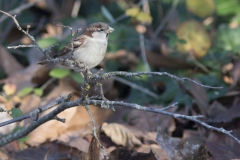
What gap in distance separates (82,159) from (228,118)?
1403 millimetres

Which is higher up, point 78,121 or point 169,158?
point 169,158

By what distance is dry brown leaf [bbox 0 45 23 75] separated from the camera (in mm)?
5474

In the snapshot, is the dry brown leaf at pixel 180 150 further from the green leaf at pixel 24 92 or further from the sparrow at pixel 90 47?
the green leaf at pixel 24 92

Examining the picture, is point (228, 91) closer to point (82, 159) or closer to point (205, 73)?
point (205, 73)

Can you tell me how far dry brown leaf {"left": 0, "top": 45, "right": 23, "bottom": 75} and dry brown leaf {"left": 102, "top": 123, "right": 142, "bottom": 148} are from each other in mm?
2159

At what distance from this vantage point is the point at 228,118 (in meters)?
3.78

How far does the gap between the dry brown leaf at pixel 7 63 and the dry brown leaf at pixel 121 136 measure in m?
2.16

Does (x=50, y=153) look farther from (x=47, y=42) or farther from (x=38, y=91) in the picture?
(x=47, y=42)

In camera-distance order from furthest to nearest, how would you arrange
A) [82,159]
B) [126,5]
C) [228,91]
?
[126,5] → [228,91] → [82,159]

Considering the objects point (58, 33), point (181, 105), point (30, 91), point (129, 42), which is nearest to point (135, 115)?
point (181, 105)

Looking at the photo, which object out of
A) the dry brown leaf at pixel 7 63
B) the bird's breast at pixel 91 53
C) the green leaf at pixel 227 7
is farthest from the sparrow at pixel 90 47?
the green leaf at pixel 227 7

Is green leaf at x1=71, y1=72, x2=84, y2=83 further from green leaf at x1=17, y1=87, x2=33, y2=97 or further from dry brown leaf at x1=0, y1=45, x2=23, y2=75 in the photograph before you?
dry brown leaf at x1=0, y1=45, x2=23, y2=75

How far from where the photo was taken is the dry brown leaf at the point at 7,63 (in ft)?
18.0

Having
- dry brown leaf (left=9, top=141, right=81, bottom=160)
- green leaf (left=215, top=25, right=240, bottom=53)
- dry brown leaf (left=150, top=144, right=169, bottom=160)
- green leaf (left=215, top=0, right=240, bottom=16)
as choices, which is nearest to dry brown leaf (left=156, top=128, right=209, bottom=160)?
dry brown leaf (left=150, top=144, right=169, bottom=160)
